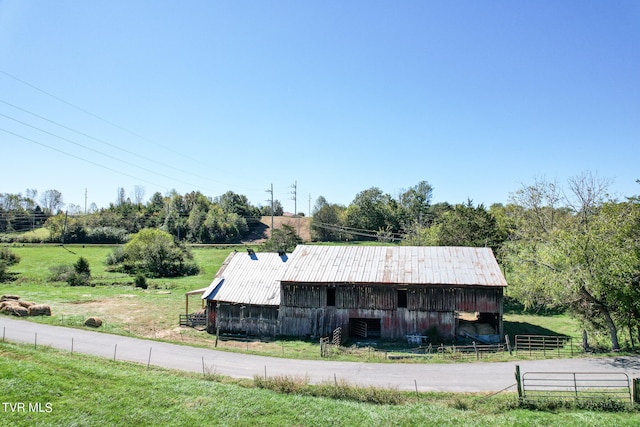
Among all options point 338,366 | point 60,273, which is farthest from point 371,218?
point 338,366

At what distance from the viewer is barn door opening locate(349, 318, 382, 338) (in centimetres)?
3110

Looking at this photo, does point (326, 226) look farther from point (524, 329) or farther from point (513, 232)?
point (524, 329)

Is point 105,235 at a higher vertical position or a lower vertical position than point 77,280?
higher

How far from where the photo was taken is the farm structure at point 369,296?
29689 mm

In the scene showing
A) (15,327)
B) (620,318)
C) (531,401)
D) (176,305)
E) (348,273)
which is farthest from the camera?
(176,305)

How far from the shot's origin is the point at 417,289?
30266 millimetres

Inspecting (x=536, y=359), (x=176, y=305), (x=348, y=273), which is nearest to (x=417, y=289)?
(x=348, y=273)

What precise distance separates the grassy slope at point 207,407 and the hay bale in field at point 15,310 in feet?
54.3

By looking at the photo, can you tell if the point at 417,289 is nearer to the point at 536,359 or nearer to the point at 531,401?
the point at 536,359

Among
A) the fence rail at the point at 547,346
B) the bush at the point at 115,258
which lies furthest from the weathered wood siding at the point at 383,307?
the bush at the point at 115,258

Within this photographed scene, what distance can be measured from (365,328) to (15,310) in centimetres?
2742

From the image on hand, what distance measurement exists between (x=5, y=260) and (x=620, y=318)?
7089cm

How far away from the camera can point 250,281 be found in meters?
34.3

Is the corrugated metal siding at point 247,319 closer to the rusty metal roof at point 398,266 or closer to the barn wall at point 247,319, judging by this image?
the barn wall at point 247,319
